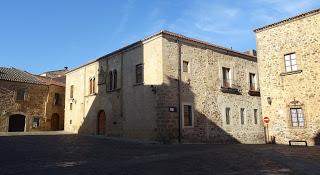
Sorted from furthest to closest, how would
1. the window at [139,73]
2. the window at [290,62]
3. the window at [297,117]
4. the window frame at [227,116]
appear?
the window frame at [227,116] < the window at [139,73] < the window at [290,62] < the window at [297,117]

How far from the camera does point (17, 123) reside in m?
30.2

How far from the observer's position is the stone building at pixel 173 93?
18047mm

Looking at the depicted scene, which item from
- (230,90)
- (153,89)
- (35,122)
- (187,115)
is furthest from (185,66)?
(35,122)

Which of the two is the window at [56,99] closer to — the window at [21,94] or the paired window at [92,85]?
the window at [21,94]

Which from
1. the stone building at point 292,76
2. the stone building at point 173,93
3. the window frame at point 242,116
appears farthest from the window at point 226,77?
the stone building at point 292,76

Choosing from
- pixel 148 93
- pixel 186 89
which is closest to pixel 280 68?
pixel 186 89

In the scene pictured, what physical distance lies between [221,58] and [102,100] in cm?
1047

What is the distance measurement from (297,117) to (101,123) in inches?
594

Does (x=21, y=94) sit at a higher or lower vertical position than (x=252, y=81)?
lower

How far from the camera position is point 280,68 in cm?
1747

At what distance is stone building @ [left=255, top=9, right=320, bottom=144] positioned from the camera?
1592 centimetres

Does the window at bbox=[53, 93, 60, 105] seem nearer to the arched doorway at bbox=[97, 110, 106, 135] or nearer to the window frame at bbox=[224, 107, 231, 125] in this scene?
the arched doorway at bbox=[97, 110, 106, 135]

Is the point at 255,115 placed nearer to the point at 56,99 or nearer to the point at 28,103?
the point at 56,99

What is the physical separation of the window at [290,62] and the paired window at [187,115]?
264 inches
